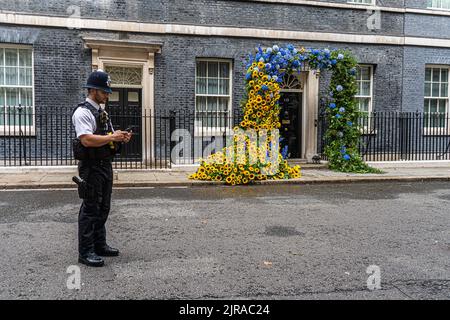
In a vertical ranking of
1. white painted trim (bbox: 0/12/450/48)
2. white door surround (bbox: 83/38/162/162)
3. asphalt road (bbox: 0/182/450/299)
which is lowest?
asphalt road (bbox: 0/182/450/299)

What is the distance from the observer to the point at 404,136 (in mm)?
17172

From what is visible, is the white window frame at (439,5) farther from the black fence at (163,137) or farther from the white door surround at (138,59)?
the white door surround at (138,59)

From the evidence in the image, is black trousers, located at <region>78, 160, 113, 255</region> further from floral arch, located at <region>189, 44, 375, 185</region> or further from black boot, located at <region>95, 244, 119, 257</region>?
floral arch, located at <region>189, 44, 375, 185</region>

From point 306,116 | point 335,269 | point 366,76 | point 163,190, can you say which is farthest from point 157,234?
point 366,76

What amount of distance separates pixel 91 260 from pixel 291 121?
12.1 m

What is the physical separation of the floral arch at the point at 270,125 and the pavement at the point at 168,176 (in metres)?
0.43

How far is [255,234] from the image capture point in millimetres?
6410

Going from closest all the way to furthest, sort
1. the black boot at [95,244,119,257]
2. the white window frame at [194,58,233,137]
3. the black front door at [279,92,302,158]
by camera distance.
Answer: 1. the black boot at [95,244,119,257]
2. the white window frame at [194,58,233,137]
3. the black front door at [279,92,302,158]

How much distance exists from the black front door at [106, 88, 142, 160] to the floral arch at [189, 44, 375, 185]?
3.31 m

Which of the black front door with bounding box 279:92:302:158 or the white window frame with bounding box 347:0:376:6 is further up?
the white window frame with bounding box 347:0:376:6

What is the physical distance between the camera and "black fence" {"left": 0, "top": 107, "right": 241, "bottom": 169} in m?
13.7

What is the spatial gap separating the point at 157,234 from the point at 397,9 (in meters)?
14.3

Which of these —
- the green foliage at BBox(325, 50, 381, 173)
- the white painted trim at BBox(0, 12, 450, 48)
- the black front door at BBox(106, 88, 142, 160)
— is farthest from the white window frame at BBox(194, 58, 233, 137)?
the green foliage at BBox(325, 50, 381, 173)

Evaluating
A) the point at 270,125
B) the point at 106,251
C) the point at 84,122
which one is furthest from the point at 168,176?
the point at 84,122
